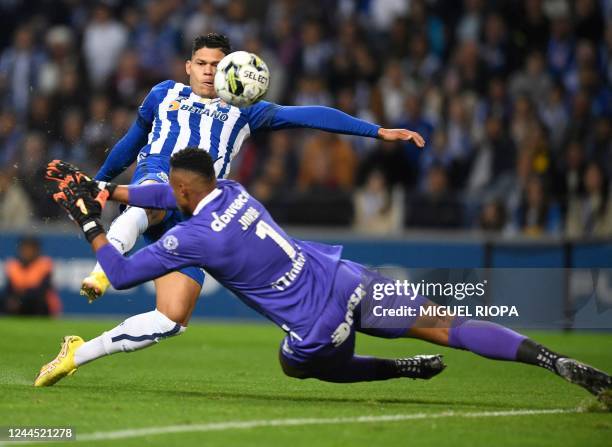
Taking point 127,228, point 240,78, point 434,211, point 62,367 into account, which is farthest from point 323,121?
point 434,211

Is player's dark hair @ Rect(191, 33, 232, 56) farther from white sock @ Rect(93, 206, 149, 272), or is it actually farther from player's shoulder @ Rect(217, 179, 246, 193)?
player's shoulder @ Rect(217, 179, 246, 193)

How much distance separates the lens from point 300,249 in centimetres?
749

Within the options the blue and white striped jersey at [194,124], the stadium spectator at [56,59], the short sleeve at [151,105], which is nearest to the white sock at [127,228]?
the blue and white striped jersey at [194,124]

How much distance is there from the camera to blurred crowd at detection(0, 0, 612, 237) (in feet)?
53.7

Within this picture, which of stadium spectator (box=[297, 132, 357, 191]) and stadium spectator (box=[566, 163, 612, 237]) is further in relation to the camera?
stadium spectator (box=[297, 132, 357, 191])

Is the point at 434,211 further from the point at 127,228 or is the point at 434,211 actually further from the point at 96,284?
the point at 96,284

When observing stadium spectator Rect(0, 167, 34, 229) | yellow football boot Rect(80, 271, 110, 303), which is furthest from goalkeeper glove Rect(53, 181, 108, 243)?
stadium spectator Rect(0, 167, 34, 229)

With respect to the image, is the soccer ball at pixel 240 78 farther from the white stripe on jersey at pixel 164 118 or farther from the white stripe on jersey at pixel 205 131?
the white stripe on jersey at pixel 164 118

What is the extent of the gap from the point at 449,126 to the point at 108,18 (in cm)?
626

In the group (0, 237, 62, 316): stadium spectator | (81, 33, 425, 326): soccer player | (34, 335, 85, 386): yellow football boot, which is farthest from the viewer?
(0, 237, 62, 316): stadium spectator

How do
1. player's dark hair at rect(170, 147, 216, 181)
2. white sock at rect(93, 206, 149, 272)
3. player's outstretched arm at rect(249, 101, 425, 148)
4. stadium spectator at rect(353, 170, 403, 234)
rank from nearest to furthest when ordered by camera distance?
player's dark hair at rect(170, 147, 216, 181) < white sock at rect(93, 206, 149, 272) < player's outstretched arm at rect(249, 101, 425, 148) < stadium spectator at rect(353, 170, 403, 234)

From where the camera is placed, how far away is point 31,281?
16312 millimetres

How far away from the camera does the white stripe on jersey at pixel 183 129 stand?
344 inches

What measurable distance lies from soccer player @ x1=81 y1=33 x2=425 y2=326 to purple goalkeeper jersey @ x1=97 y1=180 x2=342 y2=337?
1.12m
